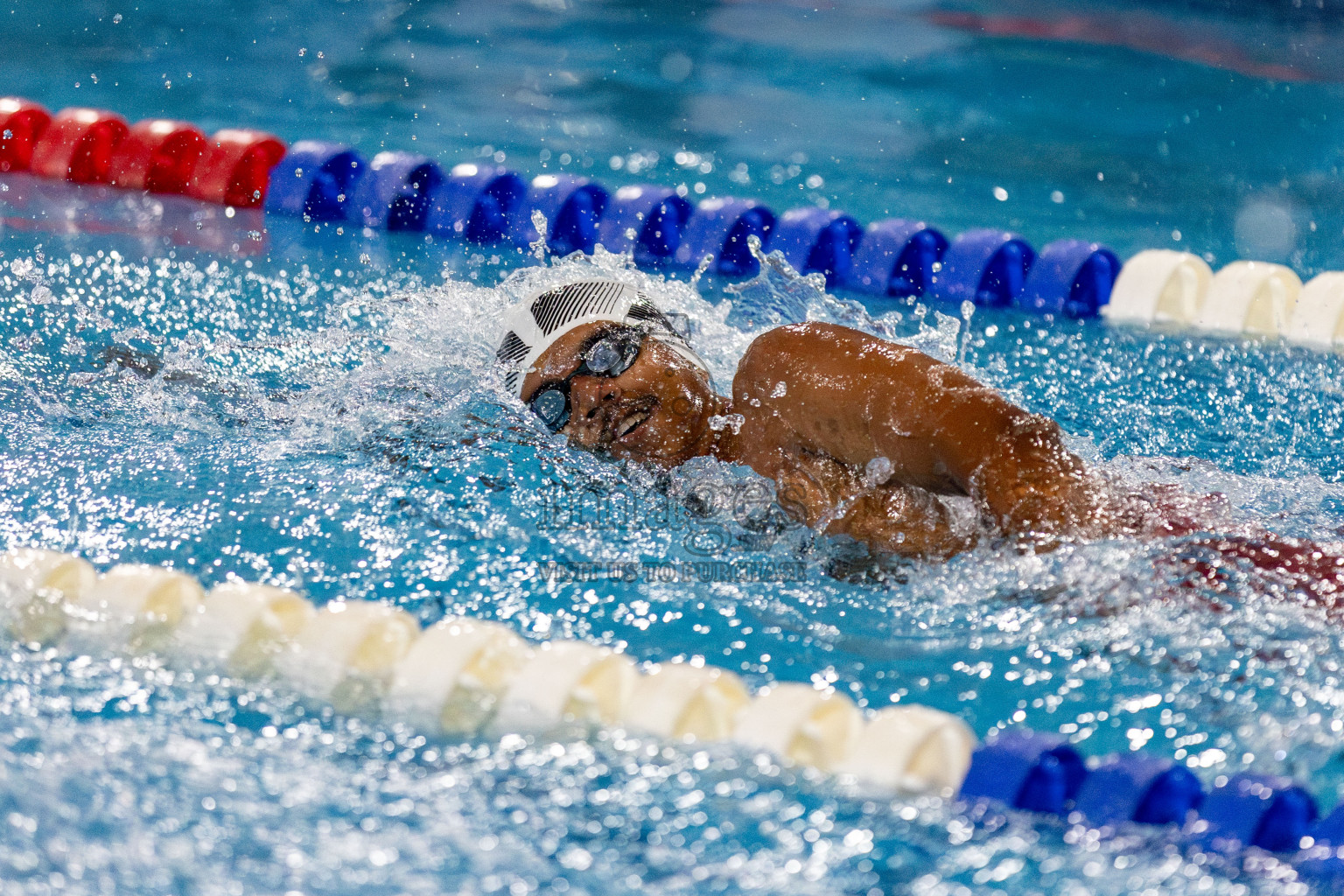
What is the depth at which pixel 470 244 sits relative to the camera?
5340mm

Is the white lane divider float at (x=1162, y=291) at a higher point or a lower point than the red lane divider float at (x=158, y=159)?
lower

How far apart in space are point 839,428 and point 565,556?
581mm

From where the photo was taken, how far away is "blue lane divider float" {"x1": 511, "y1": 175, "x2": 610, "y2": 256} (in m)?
5.26

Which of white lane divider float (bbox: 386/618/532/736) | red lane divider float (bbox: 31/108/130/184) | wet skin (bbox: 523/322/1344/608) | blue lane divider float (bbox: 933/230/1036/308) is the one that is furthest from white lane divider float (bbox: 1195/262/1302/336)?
red lane divider float (bbox: 31/108/130/184)

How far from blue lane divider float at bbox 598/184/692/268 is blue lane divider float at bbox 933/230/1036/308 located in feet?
3.43

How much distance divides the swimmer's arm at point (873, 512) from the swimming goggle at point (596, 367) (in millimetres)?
446

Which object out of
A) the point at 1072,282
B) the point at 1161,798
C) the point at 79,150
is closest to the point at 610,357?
the point at 1161,798

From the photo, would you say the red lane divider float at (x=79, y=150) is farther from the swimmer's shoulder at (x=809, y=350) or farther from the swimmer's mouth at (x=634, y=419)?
the swimmer's shoulder at (x=809, y=350)

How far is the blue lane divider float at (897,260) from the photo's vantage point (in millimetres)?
4879

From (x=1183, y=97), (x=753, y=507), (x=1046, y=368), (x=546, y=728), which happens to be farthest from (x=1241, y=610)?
(x=1183, y=97)

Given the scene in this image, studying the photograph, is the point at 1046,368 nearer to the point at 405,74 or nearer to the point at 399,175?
the point at 399,175

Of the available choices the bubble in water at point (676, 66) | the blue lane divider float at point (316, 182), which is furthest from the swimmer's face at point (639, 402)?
the bubble in water at point (676, 66)

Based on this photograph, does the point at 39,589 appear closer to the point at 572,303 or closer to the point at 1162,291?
the point at 572,303

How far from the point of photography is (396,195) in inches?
217
